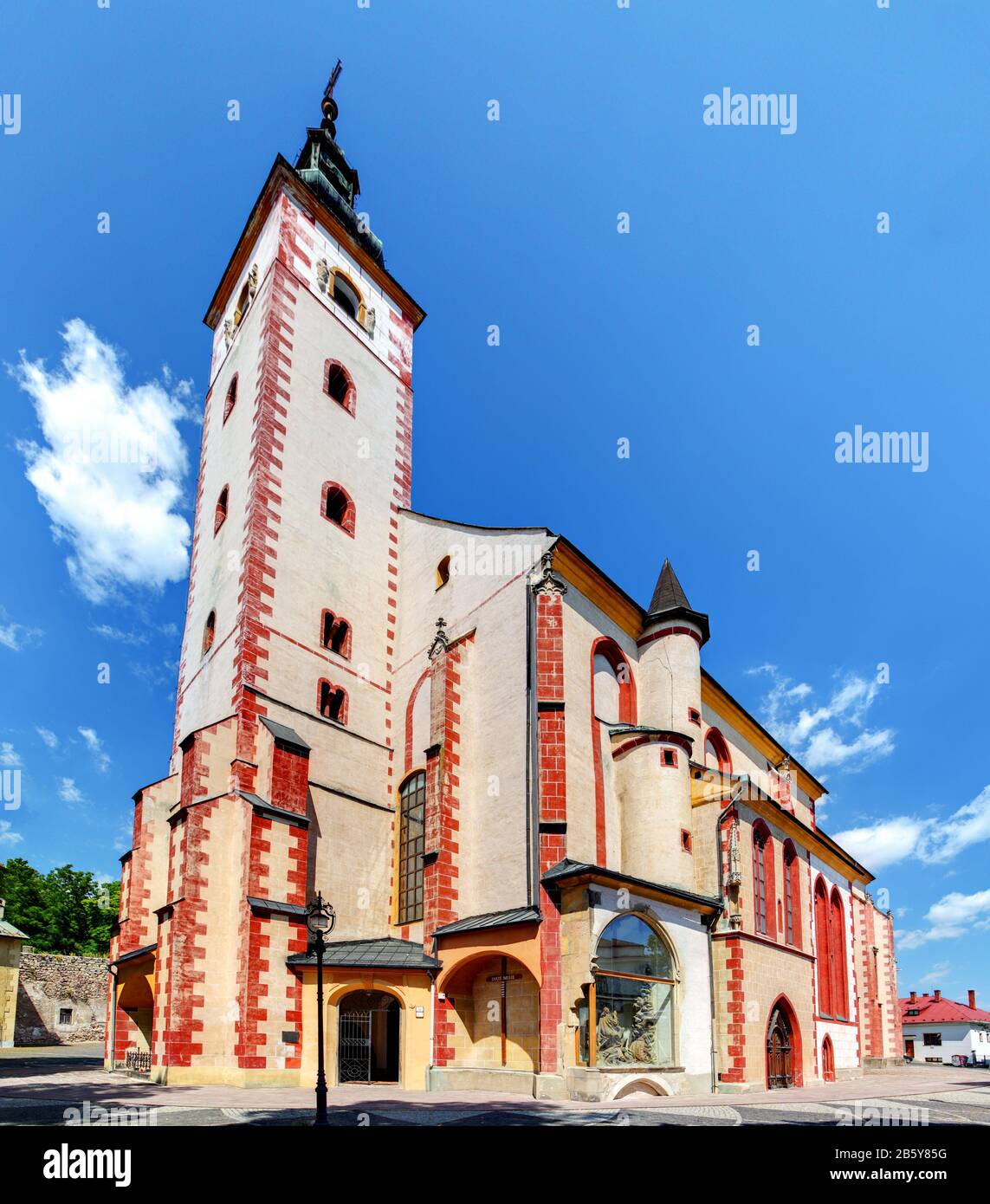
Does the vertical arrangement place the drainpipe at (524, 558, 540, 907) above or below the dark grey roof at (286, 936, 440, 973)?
above

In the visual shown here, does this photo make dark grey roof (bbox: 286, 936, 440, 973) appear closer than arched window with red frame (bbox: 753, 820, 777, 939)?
Yes

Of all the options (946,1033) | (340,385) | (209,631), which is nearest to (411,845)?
(209,631)

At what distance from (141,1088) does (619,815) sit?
12.0 m

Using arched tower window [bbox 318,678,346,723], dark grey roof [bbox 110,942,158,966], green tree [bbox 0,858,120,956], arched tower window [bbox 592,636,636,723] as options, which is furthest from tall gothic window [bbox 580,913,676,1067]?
green tree [bbox 0,858,120,956]

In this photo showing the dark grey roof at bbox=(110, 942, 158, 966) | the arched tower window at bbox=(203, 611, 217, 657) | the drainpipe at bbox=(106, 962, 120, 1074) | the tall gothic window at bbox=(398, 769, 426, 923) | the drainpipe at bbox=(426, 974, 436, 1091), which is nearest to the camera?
the drainpipe at bbox=(426, 974, 436, 1091)

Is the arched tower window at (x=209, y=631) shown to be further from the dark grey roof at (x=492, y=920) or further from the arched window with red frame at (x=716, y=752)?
Result: the arched window with red frame at (x=716, y=752)

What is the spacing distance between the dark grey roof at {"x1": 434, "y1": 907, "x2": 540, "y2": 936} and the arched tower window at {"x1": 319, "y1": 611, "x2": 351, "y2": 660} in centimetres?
859

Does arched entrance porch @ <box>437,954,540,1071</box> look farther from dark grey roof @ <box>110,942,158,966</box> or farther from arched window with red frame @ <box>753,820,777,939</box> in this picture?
arched window with red frame @ <box>753,820,777,939</box>

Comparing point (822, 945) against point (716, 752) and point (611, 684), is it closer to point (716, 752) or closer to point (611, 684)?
point (716, 752)

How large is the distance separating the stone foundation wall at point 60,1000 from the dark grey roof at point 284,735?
78.7 ft

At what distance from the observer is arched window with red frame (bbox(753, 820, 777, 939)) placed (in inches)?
931

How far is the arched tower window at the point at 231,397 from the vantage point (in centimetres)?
2892

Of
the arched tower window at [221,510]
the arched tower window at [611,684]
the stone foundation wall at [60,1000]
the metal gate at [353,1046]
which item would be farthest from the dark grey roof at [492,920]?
the stone foundation wall at [60,1000]
